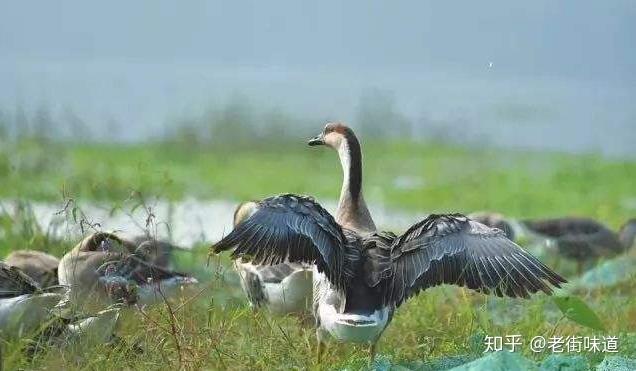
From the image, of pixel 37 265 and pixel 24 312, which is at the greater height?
pixel 24 312

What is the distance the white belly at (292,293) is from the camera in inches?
225

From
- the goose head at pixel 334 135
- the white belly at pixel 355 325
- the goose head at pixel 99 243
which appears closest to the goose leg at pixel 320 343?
the white belly at pixel 355 325

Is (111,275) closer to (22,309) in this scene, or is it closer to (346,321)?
(22,309)

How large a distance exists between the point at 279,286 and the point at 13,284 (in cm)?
140

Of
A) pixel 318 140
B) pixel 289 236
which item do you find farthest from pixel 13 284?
pixel 318 140

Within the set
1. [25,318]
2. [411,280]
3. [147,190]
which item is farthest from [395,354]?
[147,190]

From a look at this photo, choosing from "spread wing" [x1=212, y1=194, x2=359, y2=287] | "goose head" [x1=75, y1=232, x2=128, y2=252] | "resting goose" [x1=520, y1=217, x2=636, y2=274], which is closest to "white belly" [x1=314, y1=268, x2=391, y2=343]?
"spread wing" [x1=212, y1=194, x2=359, y2=287]

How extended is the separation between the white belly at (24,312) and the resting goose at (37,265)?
1282 millimetres

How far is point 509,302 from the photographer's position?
6234mm

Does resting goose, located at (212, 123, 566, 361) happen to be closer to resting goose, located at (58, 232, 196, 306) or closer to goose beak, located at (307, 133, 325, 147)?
resting goose, located at (58, 232, 196, 306)

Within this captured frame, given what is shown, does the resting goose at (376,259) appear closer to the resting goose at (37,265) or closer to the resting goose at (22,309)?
the resting goose at (22,309)

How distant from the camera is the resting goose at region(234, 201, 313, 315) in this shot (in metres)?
5.73

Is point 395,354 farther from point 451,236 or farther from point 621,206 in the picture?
point 621,206

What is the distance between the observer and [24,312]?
4.57 meters
